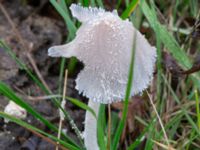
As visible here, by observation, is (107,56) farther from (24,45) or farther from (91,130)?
(24,45)

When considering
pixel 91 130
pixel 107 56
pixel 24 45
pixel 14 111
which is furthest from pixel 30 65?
pixel 107 56

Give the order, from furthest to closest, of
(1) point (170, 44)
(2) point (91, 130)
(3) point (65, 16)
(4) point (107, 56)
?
(1) point (170, 44), (3) point (65, 16), (2) point (91, 130), (4) point (107, 56)

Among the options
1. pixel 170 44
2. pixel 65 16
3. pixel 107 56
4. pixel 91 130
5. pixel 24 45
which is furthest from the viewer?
pixel 24 45

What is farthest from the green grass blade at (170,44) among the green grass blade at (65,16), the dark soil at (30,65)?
the dark soil at (30,65)

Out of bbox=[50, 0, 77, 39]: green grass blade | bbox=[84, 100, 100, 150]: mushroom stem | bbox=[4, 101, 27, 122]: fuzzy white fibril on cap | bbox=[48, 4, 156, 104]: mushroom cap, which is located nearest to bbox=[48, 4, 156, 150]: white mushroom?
bbox=[48, 4, 156, 104]: mushroom cap

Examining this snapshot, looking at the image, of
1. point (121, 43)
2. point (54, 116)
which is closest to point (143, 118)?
point (54, 116)

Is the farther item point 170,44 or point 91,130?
point 170,44
